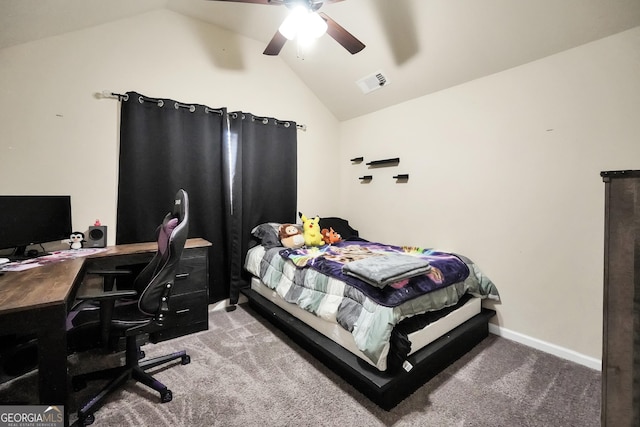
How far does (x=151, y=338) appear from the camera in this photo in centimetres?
221

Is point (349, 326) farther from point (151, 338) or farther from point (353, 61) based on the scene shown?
point (353, 61)

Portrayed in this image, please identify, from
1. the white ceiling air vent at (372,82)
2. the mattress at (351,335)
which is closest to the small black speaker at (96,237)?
the mattress at (351,335)

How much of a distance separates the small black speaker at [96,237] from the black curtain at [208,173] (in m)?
0.13

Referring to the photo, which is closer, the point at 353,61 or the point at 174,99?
the point at 174,99

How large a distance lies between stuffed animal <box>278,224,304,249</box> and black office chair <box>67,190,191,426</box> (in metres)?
1.25

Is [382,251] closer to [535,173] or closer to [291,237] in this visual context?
[291,237]

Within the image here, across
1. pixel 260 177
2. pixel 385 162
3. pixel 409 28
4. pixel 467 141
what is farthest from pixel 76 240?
pixel 467 141

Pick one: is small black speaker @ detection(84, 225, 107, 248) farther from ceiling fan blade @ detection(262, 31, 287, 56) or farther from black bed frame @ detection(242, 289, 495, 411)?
ceiling fan blade @ detection(262, 31, 287, 56)

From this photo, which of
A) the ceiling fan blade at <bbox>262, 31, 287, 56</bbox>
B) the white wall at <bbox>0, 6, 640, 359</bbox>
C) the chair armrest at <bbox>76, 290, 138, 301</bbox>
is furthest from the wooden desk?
the ceiling fan blade at <bbox>262, 31, 287, 56</bbox>

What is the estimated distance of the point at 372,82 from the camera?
9.84 feet

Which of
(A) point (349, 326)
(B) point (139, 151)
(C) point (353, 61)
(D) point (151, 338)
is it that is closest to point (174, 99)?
(B) point (139, 151)

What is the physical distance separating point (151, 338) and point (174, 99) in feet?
7.26

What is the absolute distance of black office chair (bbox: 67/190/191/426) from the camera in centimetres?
138

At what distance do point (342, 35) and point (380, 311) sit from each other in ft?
6.33
